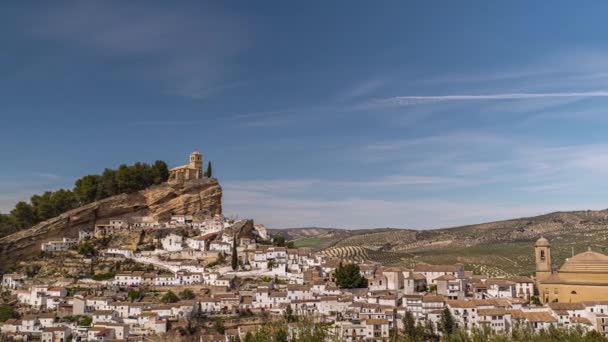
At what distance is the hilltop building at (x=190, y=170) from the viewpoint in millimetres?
72431

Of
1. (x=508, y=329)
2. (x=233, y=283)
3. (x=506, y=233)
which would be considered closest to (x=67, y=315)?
(x=233, y=283)

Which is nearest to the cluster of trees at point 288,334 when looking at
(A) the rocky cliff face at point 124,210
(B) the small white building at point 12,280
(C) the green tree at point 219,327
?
(C) the green tree at point 219,327

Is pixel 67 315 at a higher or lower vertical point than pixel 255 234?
lower

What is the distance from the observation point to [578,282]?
147 feet

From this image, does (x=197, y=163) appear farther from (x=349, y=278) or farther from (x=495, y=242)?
(x=495, y=242)

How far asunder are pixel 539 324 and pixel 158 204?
149 feet

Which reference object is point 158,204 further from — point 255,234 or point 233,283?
point 233,283

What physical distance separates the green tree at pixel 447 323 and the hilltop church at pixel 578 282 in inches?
471

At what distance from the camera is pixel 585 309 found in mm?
41312

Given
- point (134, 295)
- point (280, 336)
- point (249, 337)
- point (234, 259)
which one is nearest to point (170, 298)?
point (134, 295)

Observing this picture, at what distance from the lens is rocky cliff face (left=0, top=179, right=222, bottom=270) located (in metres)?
60.8

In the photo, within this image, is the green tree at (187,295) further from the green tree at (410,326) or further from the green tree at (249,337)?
the green tree at (410,326)

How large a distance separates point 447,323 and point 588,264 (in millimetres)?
15445

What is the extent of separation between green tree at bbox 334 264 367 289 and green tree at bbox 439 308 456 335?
10629 mm
